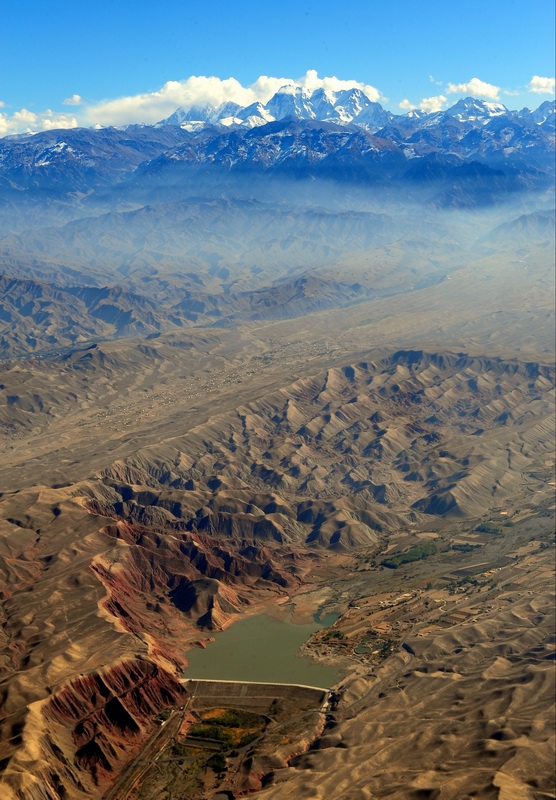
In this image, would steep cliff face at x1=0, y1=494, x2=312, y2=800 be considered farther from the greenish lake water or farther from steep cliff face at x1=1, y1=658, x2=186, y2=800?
the greenish lake water

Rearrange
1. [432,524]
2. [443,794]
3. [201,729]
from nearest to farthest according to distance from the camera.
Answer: [443,794]
[201,729]
[432,524]

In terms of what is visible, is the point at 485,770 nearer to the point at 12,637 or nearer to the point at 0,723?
the point at 0,723

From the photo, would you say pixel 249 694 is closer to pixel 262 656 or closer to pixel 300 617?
pixel 262 656

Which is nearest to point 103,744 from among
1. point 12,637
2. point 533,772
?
point 12,637

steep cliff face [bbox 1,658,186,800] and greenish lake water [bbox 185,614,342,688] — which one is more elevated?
steep cliff face [bbox 1,658,186,800]

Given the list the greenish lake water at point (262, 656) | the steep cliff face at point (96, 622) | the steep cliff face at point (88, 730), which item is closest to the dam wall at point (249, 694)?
the greenish lake water at point (262, 656)

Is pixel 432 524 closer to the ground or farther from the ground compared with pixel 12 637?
closer to the ground

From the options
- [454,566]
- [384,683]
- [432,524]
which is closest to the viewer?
[384,683]

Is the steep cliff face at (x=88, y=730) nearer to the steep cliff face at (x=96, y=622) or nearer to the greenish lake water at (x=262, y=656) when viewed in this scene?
the steep cliff face at (x=96, y=622)

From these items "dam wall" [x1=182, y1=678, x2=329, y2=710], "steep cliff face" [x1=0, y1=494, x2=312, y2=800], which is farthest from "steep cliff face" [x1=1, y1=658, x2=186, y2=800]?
"dam wall" [x1=182, y1=678, x2=329, y2=710]
